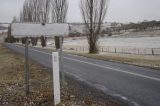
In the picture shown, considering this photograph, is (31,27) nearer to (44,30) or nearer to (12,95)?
(44,30)

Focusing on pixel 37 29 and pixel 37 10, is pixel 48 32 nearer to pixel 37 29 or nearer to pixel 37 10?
pixel 37 29

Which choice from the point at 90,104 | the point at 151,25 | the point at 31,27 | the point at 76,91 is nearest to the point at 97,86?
the point at 76,91

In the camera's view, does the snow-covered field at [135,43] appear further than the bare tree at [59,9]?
Yes

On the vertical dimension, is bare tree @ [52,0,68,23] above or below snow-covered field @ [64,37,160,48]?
above

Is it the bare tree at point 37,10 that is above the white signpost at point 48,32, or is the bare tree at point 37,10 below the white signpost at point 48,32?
above

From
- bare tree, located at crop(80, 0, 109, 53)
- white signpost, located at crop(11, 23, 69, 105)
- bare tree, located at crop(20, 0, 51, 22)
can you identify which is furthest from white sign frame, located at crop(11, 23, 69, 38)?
bare tree, located at crop(20, 0, 51, 22)

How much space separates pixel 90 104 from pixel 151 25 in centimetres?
13594

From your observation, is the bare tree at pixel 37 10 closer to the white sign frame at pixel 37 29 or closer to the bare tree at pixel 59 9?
the bare tree at pixel 59 9

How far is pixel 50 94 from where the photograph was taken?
9062 mm

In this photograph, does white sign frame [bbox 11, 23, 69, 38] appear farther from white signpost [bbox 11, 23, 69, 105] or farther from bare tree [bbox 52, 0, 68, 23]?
bare tree [bbox 52, 0, 68, 23]

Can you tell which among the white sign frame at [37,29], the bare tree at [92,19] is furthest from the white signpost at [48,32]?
the bare tree at [92,19]

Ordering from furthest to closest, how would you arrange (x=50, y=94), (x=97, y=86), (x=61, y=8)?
1. (x=61, y=8)
2. (x=97, y=86)
3. (x=50, y=94)

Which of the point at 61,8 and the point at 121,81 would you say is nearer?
the point at 121,81

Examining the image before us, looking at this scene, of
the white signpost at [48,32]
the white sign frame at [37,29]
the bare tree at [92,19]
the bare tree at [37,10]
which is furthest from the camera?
the bare tree at [37,10]
